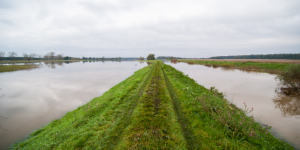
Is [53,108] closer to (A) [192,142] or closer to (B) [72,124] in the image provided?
(B) [72,124]

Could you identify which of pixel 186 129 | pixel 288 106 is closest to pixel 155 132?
pixel 186 129

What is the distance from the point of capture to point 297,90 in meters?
12.6

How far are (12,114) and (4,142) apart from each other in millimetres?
3892

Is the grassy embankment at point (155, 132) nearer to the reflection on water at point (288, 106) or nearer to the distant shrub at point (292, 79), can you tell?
→ the reflection on water at point (288, 106)

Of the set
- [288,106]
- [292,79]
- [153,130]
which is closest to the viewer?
[153,130]

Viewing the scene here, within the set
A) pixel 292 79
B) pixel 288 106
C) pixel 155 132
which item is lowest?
pixel 288 106

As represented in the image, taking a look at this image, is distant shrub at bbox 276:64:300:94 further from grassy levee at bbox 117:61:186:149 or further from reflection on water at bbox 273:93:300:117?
grassy levee at bbox 117:61:186:149

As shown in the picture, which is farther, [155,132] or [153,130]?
[153,130]

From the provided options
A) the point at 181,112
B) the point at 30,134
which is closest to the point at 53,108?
the point at 30,134

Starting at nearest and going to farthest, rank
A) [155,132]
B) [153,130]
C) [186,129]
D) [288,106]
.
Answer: [155,132] < [153,130] < [186,129] < [288,106]

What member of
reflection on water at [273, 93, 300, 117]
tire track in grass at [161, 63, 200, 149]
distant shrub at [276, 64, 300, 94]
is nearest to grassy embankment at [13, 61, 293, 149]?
tire track in grass at [161, 63, 200, 149]

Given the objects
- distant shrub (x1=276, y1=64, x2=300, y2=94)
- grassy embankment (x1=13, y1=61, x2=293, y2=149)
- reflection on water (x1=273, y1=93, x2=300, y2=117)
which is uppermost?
distant shrub (x1=276, y1=64, x2=300, y2=94)

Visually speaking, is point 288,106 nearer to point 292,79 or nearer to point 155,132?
point 292,79

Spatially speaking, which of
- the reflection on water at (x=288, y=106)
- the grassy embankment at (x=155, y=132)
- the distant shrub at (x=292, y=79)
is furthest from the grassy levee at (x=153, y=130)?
the distant shrub at (x=292, y=79)
